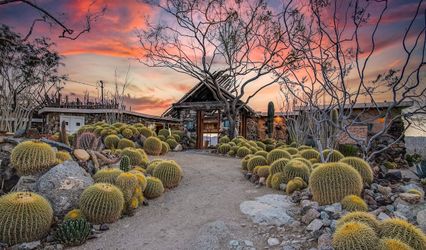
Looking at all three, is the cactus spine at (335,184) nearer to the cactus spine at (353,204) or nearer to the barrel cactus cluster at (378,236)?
the cactus spine at (353,204)

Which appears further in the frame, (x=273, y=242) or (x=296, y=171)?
(x=296, y=171)

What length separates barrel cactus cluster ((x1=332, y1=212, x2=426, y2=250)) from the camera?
3411mm

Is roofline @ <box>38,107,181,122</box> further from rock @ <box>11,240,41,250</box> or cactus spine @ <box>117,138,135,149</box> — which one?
rock @ <box>11,240,41,250</box>

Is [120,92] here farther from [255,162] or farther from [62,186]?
[62,186]

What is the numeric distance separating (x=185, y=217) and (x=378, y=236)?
3217mm

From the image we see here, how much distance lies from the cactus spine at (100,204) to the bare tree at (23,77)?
1276cm

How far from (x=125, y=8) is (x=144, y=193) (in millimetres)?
6123

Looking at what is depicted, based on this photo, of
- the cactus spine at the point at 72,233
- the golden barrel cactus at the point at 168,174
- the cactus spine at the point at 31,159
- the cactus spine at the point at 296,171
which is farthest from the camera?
the golden barrel cactus at the point at 168,174

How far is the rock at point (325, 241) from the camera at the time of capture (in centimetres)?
380

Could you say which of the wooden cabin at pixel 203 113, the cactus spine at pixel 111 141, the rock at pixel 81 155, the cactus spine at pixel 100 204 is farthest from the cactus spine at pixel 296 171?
the wooden cabin at pixel 203 113

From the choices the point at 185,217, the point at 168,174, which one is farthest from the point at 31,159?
the point at 185,217

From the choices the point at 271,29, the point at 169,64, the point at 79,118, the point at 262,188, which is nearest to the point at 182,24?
the point at 169,64

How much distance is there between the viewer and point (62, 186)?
549 centimetres

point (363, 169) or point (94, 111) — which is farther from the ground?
point (94, 111)
